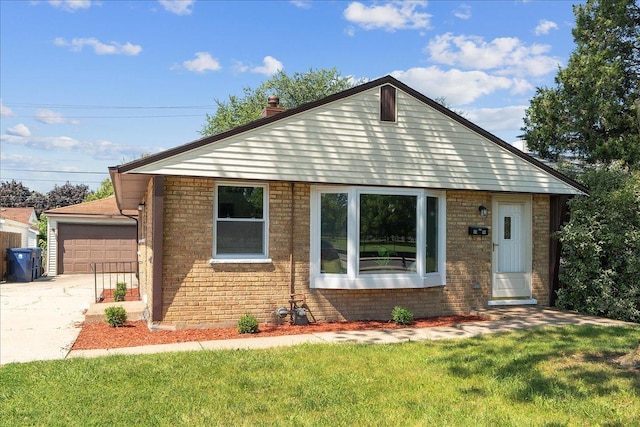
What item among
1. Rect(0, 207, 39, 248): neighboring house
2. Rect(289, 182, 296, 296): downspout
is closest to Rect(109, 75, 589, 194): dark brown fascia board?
Rect(289, 182, 296, 296): downspout

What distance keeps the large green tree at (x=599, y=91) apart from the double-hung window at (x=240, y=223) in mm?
12541

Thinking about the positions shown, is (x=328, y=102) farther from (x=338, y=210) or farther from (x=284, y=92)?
(x=284, y=92)

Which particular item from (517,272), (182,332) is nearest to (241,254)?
(182,332)

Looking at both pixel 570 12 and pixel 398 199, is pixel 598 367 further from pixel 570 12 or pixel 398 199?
pixel 570 12

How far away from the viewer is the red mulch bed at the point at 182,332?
27.3 ft

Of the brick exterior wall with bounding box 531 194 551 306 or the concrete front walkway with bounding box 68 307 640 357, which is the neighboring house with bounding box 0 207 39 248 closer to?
the concrete front walkway with bounding box 68 307 640 357

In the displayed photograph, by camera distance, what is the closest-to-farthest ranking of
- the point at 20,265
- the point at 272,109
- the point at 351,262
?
the point at 351,262
the point at 272,109
the point at 20,265

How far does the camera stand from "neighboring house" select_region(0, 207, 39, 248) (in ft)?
89.0

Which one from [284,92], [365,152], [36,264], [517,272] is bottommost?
[36,264]

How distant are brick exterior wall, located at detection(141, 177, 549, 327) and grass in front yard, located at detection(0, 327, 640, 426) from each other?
2096 mm

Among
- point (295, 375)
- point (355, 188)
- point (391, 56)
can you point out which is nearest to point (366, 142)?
point (355, 188)

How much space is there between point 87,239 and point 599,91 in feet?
69.6

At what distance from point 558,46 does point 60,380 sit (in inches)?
787

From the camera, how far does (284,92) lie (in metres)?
38.8
